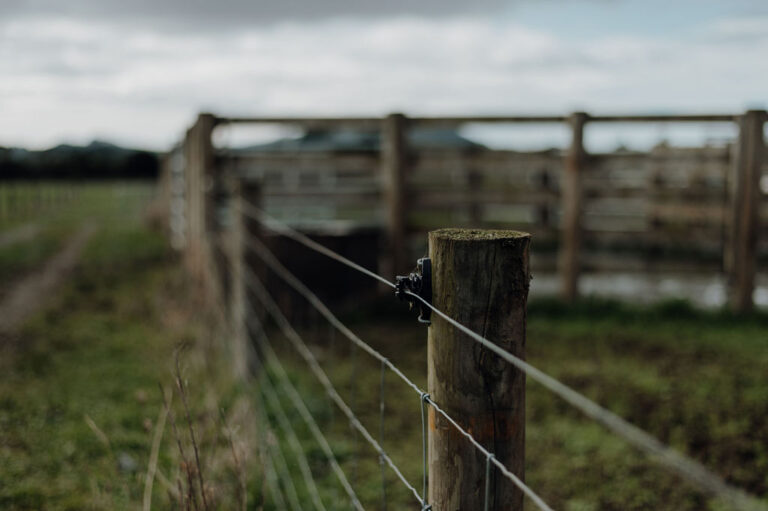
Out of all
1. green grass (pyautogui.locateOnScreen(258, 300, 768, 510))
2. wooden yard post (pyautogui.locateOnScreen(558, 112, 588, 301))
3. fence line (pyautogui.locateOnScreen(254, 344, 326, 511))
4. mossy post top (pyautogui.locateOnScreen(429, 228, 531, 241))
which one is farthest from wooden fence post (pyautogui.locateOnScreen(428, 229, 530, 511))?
wooden yard post (pyautogui.locateOnScreen(558, 112, 588, 301))

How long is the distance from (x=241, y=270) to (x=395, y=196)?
2.92 meters

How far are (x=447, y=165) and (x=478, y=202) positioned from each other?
50 centimetres

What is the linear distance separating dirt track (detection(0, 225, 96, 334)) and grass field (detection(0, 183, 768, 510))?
24 centimetres

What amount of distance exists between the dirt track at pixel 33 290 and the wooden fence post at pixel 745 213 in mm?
6882

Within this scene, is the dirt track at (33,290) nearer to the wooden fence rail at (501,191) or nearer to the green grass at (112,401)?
the green grass at (112,401)

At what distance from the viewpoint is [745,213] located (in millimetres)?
7258

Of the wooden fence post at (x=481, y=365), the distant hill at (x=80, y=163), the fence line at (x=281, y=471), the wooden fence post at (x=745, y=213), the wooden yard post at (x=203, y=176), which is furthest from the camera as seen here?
the distant hill at (x=80, y=163)

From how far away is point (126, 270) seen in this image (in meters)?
10.6

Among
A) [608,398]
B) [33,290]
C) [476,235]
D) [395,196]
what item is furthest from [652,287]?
[476,235]

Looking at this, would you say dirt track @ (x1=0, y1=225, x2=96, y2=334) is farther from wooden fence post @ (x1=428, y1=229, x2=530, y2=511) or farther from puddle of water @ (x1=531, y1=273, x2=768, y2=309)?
wooden fence post @ (x1=428, y1=229, x2=530, y2=511)

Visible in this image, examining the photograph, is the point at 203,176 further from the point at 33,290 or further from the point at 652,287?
the point at 652,287

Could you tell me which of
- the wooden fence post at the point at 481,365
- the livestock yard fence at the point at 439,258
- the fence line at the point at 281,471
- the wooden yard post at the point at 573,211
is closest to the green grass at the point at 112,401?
the fence line at the point at 281,471

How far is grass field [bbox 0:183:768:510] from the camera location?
139 inches

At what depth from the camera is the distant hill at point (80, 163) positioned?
24.8 metres
